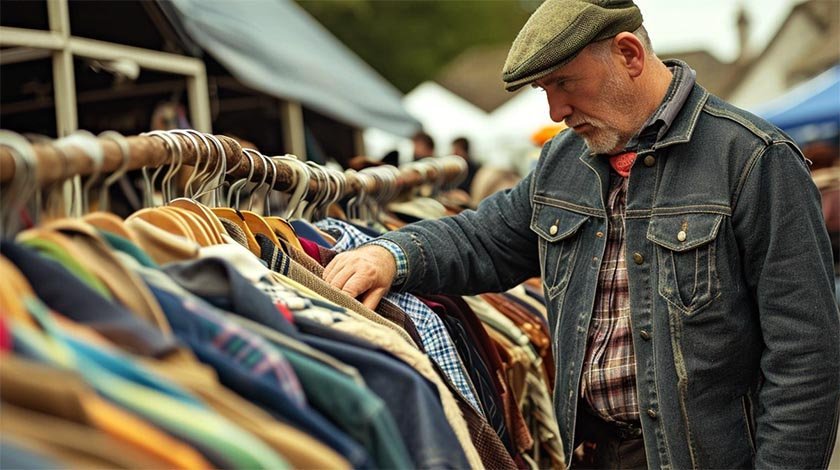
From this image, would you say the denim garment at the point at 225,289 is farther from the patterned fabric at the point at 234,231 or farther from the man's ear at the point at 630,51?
the man's ear at the point at 630,51

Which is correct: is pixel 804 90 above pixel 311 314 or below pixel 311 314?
below

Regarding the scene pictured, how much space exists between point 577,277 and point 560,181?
266 millimetres

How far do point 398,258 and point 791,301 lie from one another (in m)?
0.87

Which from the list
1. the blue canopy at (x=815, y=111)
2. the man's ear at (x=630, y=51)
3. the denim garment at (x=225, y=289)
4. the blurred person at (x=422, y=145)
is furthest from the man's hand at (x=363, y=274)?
the blue canopy at (x=815, y=111)

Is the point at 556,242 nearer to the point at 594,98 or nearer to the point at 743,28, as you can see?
the point at 594,98

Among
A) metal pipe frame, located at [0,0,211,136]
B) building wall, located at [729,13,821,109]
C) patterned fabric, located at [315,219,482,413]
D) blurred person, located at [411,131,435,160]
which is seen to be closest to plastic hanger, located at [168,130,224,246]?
patterned fabric, located at [315,219,482,413]

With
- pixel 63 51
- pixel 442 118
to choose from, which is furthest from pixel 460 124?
pixel 63 51

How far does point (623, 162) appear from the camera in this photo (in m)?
2.51

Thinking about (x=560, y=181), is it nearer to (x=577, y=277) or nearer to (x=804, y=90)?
(x=577, y=277)

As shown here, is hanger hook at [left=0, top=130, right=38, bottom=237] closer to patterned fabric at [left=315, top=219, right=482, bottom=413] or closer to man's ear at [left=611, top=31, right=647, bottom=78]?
patterned fabric at [left=315, top=219, right=482, bottom=413]

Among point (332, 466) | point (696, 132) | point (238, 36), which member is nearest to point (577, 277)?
point (696, 132)

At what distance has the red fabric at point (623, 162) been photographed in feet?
8.16

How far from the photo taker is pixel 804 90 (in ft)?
41.7

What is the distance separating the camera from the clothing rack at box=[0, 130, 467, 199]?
1.34 m
